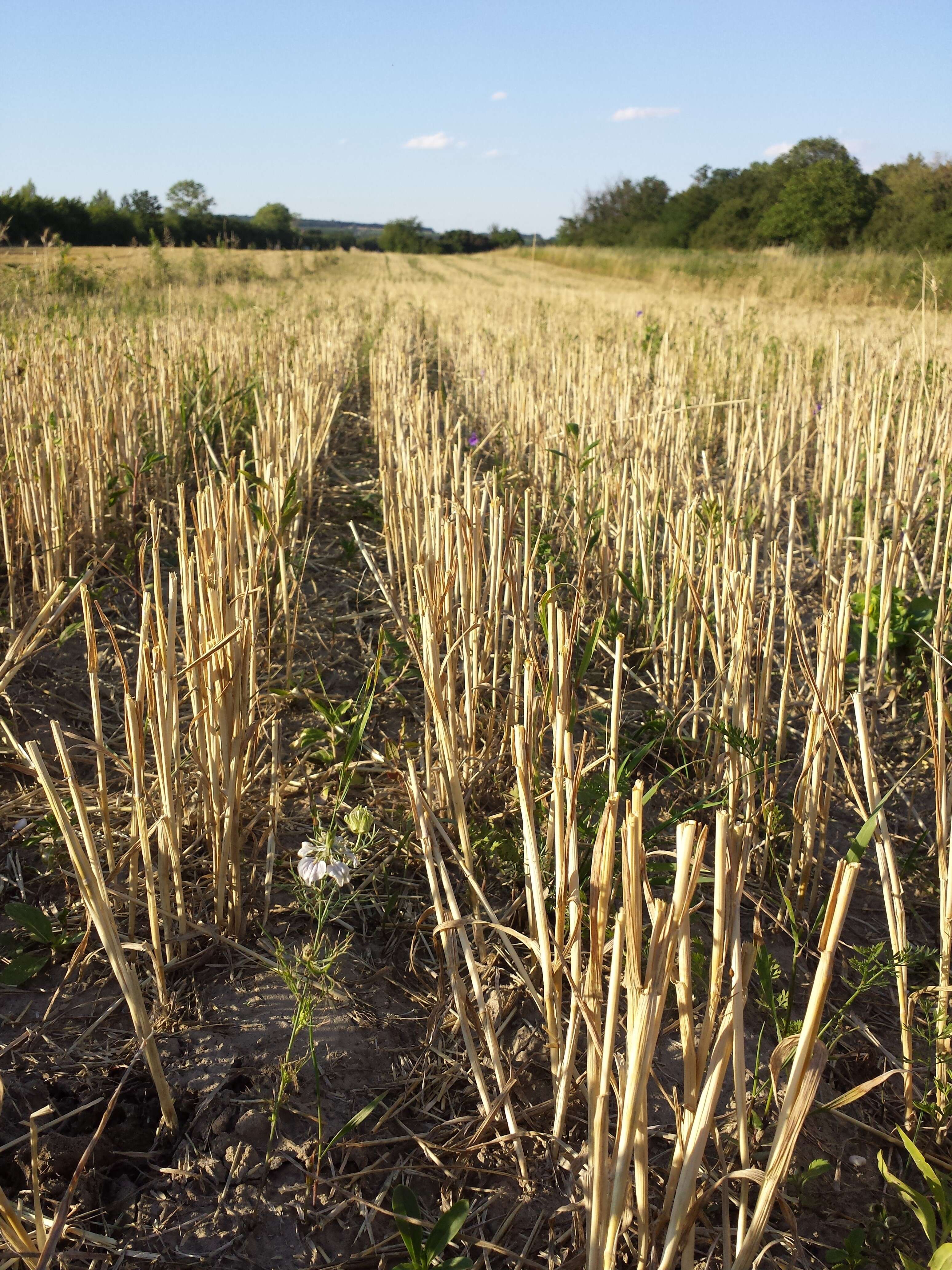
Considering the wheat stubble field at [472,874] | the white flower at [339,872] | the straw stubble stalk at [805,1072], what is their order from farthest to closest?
1. the white flower at [339,872]
2. the wheat stubble field at [472,874]
3. the straw stubble stalk at [805,1072]

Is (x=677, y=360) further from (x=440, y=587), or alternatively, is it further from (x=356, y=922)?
(x=356, y=922)

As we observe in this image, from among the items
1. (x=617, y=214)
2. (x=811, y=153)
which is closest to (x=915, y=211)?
(x=811, y=153)

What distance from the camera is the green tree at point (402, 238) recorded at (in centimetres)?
5050

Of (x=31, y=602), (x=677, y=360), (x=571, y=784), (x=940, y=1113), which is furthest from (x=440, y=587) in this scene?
(x=677, y=360)

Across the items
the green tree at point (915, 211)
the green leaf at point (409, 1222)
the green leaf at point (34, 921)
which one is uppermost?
the green tree at point (915, 211)

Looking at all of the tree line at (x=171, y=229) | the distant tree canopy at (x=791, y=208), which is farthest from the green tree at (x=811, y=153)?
the tree line at (x=171, y=229)

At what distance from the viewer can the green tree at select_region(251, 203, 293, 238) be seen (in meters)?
52.4

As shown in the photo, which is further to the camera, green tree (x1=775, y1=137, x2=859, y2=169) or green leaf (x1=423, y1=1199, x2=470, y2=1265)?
green tree (x1=775, y1=137, x2=859, y2=169)

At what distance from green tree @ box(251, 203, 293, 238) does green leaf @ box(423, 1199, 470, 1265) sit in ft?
173

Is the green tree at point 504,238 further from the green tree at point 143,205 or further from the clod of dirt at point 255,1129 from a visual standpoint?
the clod of dirt at point 255,1129

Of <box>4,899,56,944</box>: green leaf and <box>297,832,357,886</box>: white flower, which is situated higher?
<box>297,832,357,886</box>: white flower

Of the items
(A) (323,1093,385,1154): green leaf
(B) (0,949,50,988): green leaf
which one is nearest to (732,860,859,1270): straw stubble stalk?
(A) (323,1093,385,1154): green leaf

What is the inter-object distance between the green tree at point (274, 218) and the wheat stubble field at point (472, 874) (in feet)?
166

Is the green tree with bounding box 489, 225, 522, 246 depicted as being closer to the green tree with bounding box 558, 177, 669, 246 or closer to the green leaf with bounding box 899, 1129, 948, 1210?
the green tree with bounding box 558, 177, 669, 246
